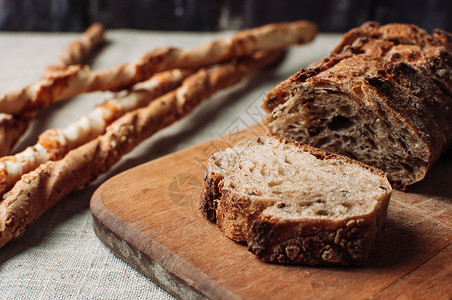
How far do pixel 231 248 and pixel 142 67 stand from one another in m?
2.04

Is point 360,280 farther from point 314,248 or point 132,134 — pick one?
point 132,134

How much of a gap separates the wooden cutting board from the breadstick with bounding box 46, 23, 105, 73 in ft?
6.47

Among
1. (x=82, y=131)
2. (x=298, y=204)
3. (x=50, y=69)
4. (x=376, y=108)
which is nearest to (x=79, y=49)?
(x=50, y=69)

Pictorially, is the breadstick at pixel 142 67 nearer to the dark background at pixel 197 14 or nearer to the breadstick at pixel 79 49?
the breadstick at pixel 79 49

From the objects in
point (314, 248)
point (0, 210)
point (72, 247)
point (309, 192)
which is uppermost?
point (309, 192)

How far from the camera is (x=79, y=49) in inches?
193

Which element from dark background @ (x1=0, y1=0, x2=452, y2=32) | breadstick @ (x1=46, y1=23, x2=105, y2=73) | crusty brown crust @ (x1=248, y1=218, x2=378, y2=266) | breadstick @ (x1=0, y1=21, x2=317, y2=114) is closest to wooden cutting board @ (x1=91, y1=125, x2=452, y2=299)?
crusty brown crust @ (x1=248, y1=218, x2=378, y2=266)

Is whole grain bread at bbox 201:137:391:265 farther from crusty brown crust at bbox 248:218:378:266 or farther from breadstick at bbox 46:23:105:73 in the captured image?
breadstick at bbox 46:23:105:73

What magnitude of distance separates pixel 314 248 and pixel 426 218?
0.79 meters

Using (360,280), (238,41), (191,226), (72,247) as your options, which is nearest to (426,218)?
(360,280)

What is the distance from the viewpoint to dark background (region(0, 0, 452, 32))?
6004mm

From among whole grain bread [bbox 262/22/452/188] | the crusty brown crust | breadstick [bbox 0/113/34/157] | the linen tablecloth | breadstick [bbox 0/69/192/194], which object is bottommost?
the linen tablecloth

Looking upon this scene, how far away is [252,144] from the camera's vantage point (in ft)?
8.87

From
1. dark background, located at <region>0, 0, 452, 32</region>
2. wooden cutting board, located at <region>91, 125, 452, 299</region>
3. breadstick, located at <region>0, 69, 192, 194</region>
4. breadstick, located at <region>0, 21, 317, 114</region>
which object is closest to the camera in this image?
wooden cutting board, located at <region>91, 125, 452, 299</region>
